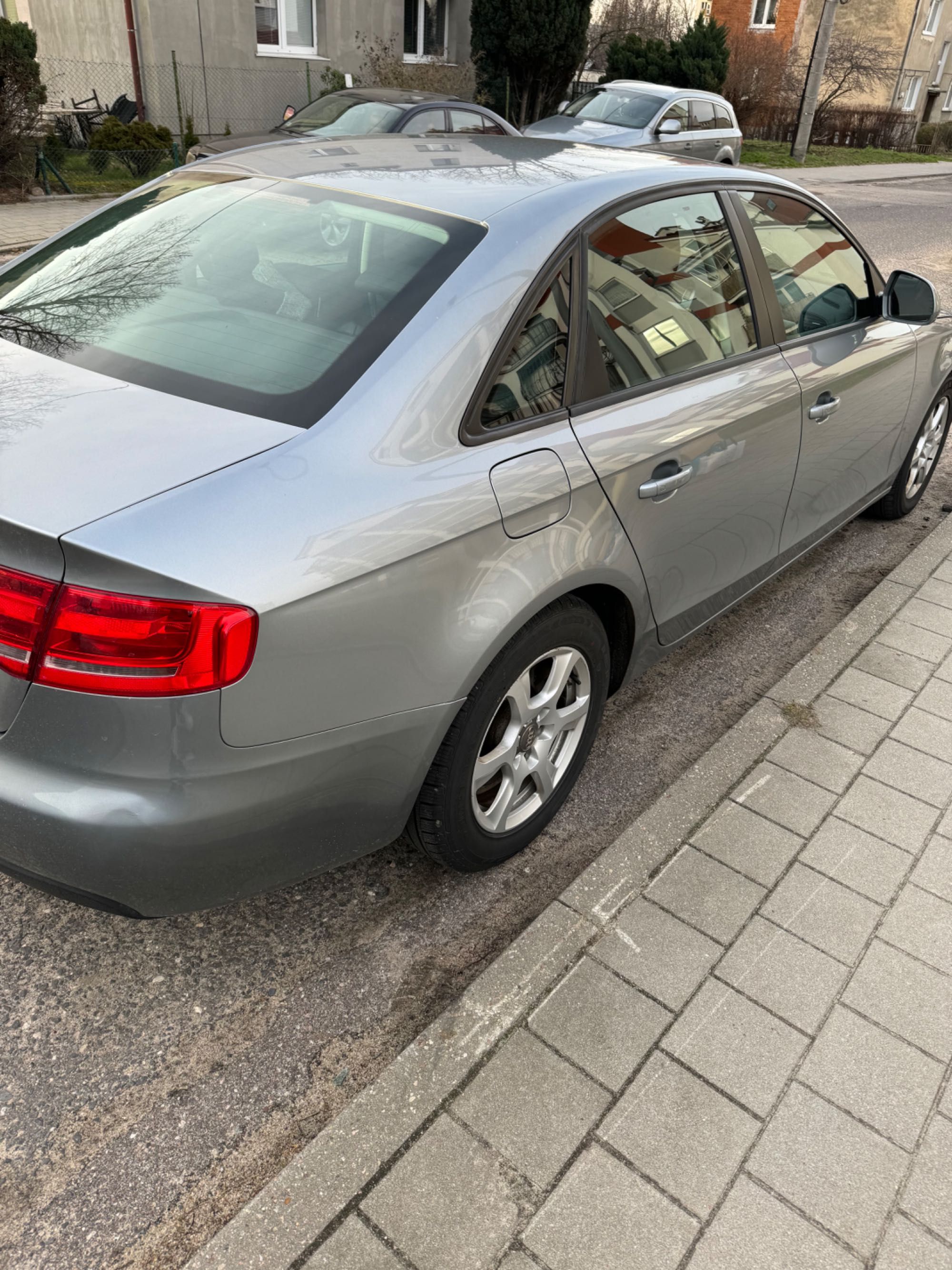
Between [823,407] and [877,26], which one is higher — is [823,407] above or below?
below

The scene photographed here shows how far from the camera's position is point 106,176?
14062 mm

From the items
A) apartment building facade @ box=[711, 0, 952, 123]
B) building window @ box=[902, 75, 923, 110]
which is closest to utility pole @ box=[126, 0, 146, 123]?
apartment building facade @ box=[711, 0, 952, 123]

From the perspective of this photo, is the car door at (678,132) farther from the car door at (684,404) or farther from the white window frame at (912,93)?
the white window frame at (912,93)

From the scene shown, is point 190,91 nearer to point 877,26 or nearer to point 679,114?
point 679,114

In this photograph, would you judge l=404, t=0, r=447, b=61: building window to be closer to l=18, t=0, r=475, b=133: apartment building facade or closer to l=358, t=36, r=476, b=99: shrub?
l=358, t=36, r=476, b=99: shrub

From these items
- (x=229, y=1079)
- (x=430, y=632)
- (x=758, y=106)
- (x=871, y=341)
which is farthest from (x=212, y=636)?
(x=758, y=106)

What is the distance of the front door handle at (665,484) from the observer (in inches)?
99.2

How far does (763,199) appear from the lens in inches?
127

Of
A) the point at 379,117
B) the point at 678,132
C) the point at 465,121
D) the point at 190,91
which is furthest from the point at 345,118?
the point at 190,91

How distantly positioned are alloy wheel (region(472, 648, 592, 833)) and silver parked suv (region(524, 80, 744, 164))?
39.3ft

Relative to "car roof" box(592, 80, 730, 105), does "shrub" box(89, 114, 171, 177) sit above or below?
below

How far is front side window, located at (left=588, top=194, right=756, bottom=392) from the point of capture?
2490 mm

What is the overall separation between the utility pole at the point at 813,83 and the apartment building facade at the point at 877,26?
A: 9299mm

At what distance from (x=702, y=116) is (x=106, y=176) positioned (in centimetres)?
872
